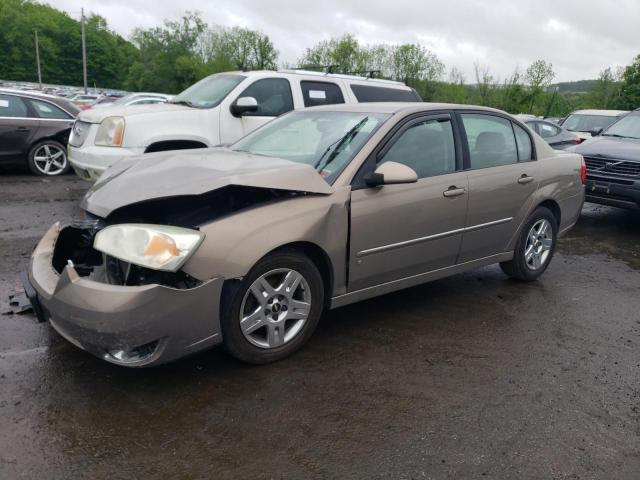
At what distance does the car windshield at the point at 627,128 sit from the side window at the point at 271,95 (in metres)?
5.49

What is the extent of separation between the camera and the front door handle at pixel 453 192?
4157 millimetres

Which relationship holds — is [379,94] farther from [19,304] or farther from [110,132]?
[19,304]

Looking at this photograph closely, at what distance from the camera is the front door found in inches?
145

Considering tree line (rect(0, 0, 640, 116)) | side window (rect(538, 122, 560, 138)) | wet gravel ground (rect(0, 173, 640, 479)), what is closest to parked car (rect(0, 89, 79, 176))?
wet gravel ground (rect(0, 173, 640, 479))

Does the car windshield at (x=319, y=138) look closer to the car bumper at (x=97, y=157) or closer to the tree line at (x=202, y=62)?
the car bumper at (x=97, y=157)

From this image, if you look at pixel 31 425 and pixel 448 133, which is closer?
pixel 31 425

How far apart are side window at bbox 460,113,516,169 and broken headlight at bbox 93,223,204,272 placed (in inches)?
103

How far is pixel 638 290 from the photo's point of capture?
207 inches

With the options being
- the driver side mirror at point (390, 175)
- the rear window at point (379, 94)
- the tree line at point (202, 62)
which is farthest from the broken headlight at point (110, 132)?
the tree line at point (202, 62)

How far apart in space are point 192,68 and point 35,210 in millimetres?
70782

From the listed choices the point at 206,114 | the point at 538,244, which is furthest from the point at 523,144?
the point at 206,114

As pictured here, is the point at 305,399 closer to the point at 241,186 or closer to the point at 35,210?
the point at 241,186

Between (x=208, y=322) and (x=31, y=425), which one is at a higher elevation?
(x=208, y=322)

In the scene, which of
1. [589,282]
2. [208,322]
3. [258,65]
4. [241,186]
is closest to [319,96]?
[589,282]
